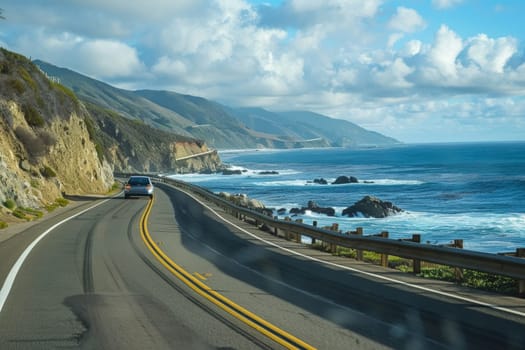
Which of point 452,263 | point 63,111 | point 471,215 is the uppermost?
point 63,111

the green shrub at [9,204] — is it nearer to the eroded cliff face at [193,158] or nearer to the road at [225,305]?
the road at [225,305]

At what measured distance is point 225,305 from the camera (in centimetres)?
893

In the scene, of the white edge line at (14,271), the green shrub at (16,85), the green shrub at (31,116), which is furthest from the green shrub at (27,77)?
the white edge line at (14,271)

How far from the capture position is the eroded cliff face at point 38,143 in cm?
3073

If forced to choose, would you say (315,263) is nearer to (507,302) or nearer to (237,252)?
(237,252)

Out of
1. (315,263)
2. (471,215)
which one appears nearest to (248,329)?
(315,263)

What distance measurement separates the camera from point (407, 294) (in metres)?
10.0

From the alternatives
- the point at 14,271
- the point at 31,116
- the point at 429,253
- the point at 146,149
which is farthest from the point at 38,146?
the point at 146,149

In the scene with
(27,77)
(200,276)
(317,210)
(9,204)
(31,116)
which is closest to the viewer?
(200,276)

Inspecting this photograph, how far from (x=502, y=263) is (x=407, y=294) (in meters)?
1.78

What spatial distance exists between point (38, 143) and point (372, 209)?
29121 millimetres

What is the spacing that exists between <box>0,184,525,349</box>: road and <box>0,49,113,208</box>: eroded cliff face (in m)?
14.5

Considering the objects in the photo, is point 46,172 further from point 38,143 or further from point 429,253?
point 429,253

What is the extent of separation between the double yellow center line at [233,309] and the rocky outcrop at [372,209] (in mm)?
37707
